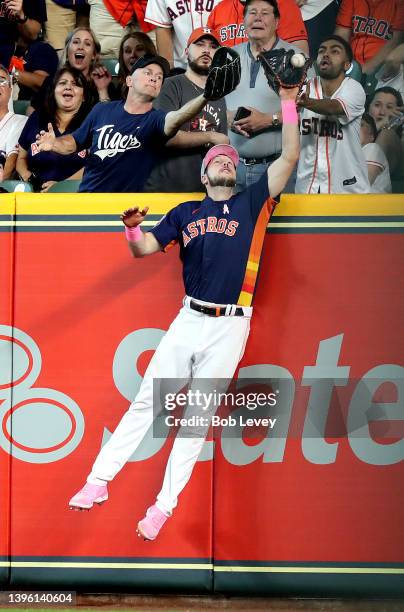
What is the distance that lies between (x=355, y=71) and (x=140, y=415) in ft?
9.42

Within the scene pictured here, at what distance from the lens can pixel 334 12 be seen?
680cm

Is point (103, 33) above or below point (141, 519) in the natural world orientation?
above

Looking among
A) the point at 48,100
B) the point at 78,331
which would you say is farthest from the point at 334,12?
the point at 78,331

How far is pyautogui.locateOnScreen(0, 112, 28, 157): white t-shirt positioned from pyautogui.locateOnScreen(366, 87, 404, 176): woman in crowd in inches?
95.2

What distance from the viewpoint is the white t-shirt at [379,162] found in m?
6.10

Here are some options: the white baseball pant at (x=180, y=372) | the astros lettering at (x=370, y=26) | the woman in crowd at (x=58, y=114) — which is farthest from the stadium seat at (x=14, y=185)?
the astros lettering at (x=370, y=26)

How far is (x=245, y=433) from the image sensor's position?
501 centimetres

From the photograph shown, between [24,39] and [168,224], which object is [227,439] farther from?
[24,39]

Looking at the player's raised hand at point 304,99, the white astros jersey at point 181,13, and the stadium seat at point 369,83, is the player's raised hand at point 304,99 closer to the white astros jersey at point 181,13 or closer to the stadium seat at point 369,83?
the stadium seat at point 369,83

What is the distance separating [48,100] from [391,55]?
246 cm

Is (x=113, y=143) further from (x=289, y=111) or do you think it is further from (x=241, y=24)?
(x=241, y=24)

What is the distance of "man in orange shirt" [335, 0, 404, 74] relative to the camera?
6.55 meters

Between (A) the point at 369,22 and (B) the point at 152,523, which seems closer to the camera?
(B) the point at 152,523

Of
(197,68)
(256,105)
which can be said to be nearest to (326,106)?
(256,105)
